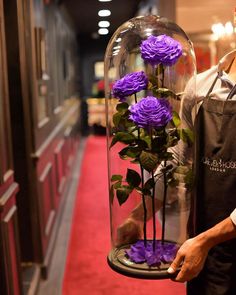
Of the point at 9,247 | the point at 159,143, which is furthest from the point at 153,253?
the point at 9,247

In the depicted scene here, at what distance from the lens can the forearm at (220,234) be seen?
48.0 inches

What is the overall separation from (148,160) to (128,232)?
1.12 feet

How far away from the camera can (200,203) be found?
4.80 ft

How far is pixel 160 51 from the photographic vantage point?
1.34m

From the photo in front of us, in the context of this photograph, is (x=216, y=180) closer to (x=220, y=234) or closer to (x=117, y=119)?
(x=220, y=234)

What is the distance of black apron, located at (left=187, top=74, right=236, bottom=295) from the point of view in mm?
1334

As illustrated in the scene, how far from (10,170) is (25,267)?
118 centimetres

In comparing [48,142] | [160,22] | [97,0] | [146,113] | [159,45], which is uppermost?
[97,0]

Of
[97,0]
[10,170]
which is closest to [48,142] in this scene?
[10,170]

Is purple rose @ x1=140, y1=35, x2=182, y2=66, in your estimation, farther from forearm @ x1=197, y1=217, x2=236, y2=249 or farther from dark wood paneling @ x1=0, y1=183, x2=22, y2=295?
dark wood paneling @ x1=0, y1=183, x2=22, y2=295

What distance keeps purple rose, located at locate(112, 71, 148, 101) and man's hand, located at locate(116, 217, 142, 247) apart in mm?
448

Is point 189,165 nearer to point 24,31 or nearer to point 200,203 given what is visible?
point 200,203

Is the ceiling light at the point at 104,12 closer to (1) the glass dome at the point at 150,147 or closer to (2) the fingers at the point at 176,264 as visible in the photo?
(1) the glass dome at the point at 150,147

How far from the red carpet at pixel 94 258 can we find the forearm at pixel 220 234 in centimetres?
177
